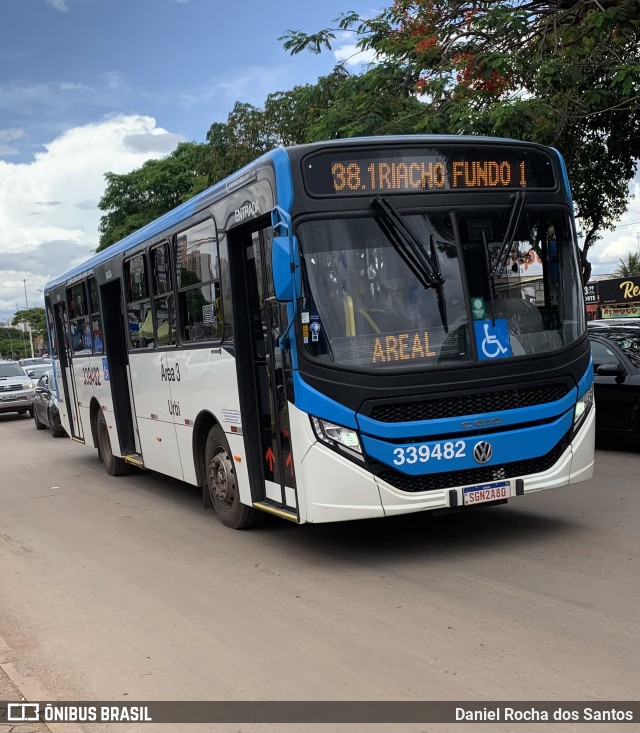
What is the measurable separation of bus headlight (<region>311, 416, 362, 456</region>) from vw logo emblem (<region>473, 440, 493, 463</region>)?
Answer: 908 mm

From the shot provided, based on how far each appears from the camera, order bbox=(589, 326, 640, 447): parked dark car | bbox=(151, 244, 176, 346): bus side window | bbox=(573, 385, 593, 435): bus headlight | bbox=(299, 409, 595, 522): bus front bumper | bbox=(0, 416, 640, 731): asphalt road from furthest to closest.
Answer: bbox=(589, 326, 640, 447): parked dark car → bbox=(151, 244, 176, 346): bus side window → bbox=(573, 385, 593, 435): bus headlight → bbox=(299, 409, 595, 522): bus front bumper → bbox=(0, 416, 640, 731): asphalt road

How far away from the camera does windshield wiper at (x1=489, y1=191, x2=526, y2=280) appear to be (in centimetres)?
710

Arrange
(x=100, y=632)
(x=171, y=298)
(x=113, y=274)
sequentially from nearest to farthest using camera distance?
1. (x=100, y=632)
2. (x=171, y=298)
3. (x=113, y=274)

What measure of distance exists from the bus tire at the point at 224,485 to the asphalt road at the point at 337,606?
171mm

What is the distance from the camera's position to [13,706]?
188 inches

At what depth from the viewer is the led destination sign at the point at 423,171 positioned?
22.8ft

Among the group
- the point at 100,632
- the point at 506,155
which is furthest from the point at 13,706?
the point at 506,155

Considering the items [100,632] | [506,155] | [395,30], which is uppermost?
[395,30]

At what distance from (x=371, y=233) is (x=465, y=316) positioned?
0.96 m

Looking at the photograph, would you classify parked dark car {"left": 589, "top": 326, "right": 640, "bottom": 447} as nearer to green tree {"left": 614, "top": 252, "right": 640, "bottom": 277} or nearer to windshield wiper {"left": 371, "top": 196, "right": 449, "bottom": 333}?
windshield wiper {"left": 371, "top": 196, "right": 449, "bottom": 333}

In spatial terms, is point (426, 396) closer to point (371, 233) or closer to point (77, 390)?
point (371, 233)

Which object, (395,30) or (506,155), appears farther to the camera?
(395,30)

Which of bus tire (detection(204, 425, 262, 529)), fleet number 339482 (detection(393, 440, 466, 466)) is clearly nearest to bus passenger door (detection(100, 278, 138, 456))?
bus tire (detection(204, 425, 262, 529))

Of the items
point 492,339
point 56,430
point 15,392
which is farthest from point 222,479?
point 15,392
